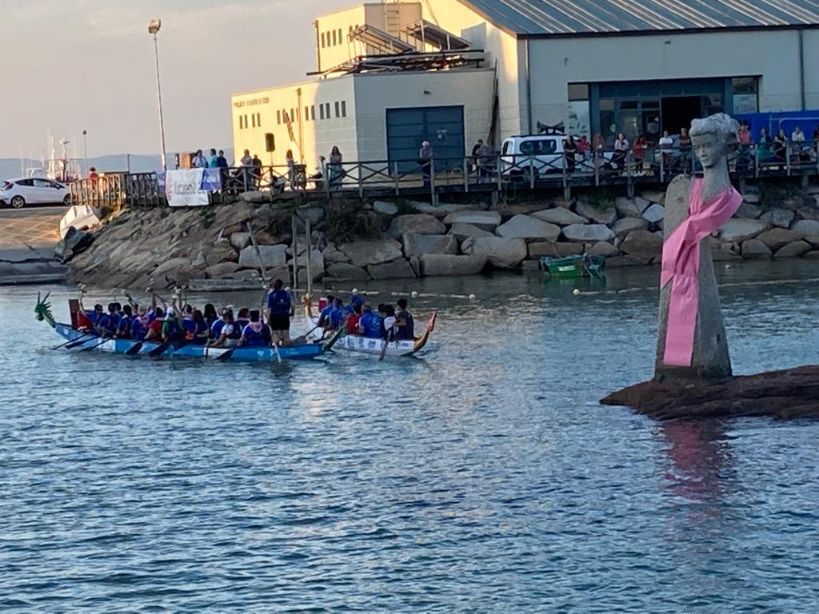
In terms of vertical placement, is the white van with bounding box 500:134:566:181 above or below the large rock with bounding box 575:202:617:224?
above

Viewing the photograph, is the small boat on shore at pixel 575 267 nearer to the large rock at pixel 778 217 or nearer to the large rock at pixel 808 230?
the large rock at pixel 778 217

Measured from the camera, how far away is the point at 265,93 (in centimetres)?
6575

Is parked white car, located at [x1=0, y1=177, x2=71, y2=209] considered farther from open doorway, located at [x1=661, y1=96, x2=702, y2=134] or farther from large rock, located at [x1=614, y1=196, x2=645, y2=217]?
large rock, located at [x1=614, y1=196, x2=645, y2=217]

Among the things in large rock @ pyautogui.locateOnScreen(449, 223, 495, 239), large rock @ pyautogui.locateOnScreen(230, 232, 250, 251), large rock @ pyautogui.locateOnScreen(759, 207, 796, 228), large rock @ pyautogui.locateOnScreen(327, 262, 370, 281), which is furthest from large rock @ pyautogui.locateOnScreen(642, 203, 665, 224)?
large rock @ pyautogui.locateOnScreen(230, 232, 250, 251)

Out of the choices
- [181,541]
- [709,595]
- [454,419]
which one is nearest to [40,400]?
[454,419]

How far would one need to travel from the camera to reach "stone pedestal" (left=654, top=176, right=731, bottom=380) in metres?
26.1

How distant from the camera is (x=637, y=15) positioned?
199 ft

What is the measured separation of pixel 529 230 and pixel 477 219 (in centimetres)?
173

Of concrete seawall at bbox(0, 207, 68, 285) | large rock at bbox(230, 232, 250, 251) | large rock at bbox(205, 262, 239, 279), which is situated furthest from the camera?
concrete seawall at bbox(0, 207, 68, 285)

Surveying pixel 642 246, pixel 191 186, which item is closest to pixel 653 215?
pixel 642 246

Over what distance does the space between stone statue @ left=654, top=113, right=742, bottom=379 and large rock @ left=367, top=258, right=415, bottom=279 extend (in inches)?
1036

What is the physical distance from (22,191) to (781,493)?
55.8 m

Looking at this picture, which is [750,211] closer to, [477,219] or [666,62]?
[666,62]

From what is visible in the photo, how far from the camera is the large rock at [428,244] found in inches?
2096
